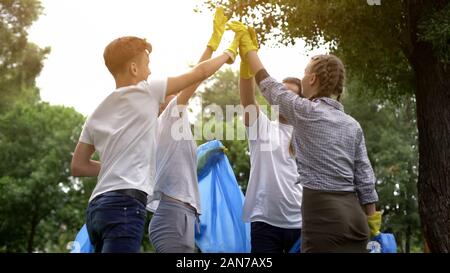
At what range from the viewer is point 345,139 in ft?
12.2

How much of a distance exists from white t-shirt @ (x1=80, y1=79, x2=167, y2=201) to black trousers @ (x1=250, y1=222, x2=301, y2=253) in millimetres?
1213

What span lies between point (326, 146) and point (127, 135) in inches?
41.7

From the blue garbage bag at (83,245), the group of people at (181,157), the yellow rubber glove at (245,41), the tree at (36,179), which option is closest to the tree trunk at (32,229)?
the tree at (36,179)

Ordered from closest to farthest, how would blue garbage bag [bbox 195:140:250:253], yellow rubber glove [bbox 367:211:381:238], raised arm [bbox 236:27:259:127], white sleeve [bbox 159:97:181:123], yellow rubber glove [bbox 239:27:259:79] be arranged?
yellow rubber glove [bbox 367:211:381:238] → white sleeve [bbox 159:97:181:123] → yellow rubber glove [bbox 239:27:259:79] → raised arm [bbox 236:27:259:127] → blue garbage bag [bbox 195:140:250:253]

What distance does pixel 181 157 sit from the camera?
4219 mm

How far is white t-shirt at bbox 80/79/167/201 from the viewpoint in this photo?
3.52 m

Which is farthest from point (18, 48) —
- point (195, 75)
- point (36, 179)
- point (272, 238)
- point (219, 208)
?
point (195, 75)

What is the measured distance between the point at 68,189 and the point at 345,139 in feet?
93.6

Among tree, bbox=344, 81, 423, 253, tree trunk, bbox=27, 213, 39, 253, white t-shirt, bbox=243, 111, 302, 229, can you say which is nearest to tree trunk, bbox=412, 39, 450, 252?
white t-shirt, bbox=243, 111, 302, 229

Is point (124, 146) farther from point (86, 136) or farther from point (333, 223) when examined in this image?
point (333, 223)

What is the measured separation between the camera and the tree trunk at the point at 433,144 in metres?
9.09

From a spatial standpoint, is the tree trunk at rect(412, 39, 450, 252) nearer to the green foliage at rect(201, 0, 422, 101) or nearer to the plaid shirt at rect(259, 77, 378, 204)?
the green foliage at rect(201, 0, 422, 101)

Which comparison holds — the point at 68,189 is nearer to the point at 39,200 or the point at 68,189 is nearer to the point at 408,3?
the point at 39,200

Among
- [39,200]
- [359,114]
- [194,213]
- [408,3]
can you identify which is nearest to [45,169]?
[39,200]
